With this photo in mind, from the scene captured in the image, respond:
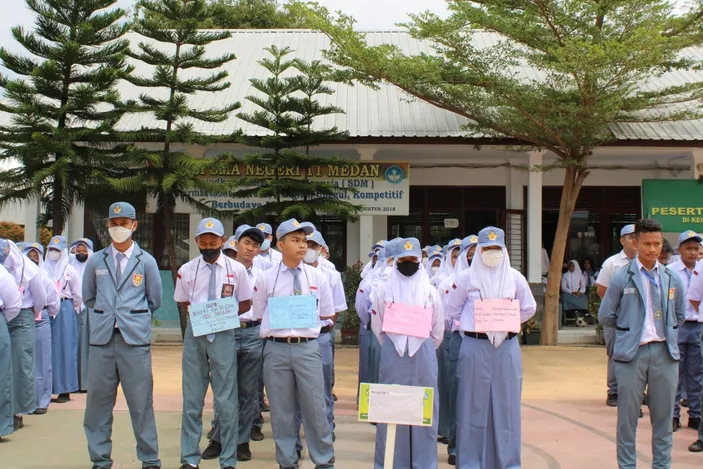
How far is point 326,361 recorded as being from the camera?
22.0 feet

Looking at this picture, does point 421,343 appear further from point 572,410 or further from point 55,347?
point 55,347

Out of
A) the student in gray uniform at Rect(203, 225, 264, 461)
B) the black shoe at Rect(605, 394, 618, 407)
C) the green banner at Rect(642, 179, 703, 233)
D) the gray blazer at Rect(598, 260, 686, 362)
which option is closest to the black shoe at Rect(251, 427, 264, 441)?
the student in gray uniform at Rect(203, 225, 264, 461)

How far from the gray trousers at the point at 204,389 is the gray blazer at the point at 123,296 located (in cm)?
39

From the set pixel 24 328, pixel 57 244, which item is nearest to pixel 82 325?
pixel 57 244

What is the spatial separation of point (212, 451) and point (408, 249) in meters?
2.60

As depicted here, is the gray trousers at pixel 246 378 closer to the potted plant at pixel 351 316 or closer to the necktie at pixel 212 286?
the necktie at pixel 212 286

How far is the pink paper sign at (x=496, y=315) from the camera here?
541 centimetres

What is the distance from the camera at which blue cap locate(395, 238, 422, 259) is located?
17.7 feet

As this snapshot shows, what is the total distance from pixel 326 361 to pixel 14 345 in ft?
10.4

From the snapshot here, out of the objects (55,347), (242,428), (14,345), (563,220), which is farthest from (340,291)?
(563,220)

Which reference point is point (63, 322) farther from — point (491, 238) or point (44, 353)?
point (491, 238)

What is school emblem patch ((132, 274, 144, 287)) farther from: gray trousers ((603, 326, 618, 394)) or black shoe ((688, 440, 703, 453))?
gray trousers ((603, 326, 618, 394))

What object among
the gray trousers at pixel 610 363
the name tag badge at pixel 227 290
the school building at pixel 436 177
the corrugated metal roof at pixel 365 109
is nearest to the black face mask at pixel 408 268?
the name tag badge at pixel 227 290

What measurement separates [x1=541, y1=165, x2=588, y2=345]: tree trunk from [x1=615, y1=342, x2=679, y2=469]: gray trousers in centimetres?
847
